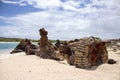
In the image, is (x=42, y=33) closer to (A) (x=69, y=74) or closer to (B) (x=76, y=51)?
(B) (x=76, y=51)

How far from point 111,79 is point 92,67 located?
3.78 meters

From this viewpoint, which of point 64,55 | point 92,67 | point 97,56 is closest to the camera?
point 92,67

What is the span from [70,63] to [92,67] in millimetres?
2133

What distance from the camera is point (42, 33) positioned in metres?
24.6

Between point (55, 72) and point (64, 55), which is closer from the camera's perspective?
point (55, 72)

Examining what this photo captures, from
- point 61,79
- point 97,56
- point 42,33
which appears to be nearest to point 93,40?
point 97,56

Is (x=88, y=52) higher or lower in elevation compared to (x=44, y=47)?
higher

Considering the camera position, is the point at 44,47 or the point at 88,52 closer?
the point at 88,52

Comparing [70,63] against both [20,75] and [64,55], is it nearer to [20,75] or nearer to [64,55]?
[64,55]

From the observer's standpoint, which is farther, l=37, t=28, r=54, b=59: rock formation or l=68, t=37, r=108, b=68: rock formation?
l=37, t=28, r=54, b=59: rock formation

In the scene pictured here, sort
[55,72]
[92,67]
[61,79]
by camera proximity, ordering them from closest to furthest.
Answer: [61,79], [55,72], [92,67]

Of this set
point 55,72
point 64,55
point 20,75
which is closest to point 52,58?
point 64,55

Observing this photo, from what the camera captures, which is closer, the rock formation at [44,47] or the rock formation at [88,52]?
the rock formation at [88,52]

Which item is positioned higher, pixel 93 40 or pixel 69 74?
pixel 93 40
